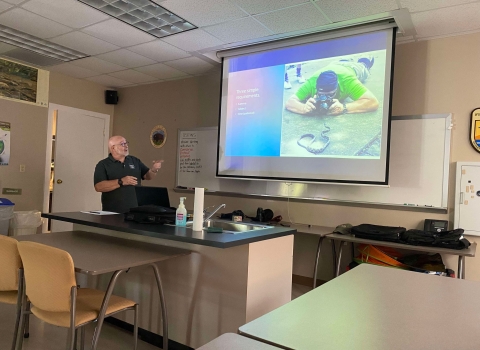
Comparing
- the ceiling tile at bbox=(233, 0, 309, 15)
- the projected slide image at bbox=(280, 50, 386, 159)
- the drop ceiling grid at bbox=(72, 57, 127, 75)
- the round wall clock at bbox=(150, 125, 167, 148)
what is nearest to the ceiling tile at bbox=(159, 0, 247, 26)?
the ceiling tile at bbox=(233, 0, 309, 15)

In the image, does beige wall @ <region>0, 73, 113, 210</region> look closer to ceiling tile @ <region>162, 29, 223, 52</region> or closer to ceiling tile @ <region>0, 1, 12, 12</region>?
ceiling tile @ <region>0, 1, 12, 12</region>

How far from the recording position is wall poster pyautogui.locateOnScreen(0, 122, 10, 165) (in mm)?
4730

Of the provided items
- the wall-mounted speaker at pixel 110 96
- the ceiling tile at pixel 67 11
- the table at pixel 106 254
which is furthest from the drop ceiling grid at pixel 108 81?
the table at pixel 106 254

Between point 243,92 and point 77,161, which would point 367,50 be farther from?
point 77,161

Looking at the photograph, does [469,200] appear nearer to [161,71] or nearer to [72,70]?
[161,71]

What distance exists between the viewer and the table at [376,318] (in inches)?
38.7

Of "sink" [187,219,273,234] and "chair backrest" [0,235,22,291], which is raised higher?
"sink" [187,219,273,234]

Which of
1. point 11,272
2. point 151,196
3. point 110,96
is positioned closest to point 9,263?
point 11,272

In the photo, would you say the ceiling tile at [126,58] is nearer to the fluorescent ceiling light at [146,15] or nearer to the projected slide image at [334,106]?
the fluorescent ceiling light at [146,15]

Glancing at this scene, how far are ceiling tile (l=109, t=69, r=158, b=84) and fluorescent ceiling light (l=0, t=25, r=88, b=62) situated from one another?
0.68m

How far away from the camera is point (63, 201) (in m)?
5.47

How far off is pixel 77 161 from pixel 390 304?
5389mm

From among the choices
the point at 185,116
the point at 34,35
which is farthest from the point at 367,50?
the point at 34,35

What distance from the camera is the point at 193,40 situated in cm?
387
